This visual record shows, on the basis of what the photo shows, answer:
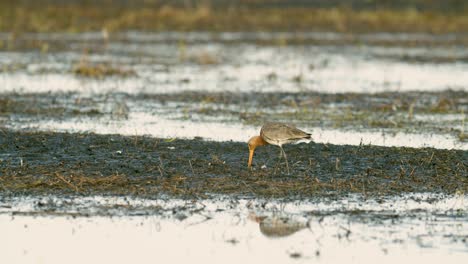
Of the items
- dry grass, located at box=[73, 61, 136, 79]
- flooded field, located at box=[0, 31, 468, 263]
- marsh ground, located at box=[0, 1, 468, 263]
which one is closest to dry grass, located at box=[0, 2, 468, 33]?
marsh ground, located at box=[0, 1, 468, 263]

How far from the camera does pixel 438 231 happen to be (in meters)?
9.54

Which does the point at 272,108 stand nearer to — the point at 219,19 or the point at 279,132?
the point at 279,132

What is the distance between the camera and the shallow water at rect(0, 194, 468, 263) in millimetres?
8898

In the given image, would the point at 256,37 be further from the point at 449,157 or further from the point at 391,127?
the point at 449,157

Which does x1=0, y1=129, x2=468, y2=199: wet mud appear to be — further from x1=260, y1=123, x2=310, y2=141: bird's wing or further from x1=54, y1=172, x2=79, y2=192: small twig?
x1=260, y1=123, x2=310, y2=141: bird's wing

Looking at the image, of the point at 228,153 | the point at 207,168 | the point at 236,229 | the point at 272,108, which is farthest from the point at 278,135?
the point at 272,108

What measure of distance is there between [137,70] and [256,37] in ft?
36.3

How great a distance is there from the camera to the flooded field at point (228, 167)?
30.4ft

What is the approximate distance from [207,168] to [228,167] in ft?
0.88

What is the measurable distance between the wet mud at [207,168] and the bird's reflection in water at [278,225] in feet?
2.94

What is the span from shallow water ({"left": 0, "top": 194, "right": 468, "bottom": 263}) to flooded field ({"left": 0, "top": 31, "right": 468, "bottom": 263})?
0.02 m

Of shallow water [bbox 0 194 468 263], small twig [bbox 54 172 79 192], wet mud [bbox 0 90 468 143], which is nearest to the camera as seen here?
shallow water [bbox 0 194 468 263]

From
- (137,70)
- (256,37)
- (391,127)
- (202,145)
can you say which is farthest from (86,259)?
(256,37)

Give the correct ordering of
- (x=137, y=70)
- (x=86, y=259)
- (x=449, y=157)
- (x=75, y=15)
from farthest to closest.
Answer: (x=75, y=15) < (x=137, y=70) < (x=449, y=157) < (x=86, y=259)
